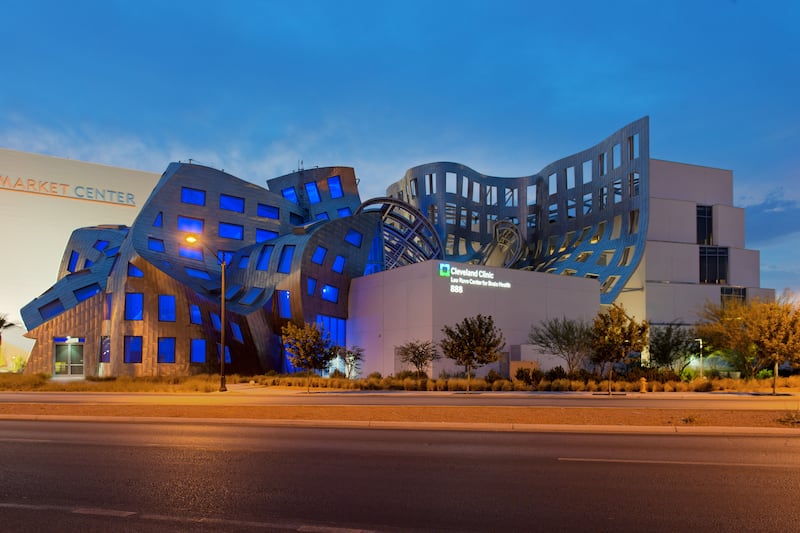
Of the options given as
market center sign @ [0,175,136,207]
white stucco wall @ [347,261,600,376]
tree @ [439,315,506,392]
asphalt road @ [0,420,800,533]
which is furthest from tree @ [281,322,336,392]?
market center sign @ [0,175,136,207]

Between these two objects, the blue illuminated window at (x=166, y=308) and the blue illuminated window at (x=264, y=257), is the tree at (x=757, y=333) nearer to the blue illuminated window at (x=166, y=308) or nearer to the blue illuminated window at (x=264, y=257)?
the blue illuminated window at (x=264, y=257)

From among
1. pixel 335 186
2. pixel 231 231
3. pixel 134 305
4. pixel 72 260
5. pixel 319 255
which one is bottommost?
pixel 134 305

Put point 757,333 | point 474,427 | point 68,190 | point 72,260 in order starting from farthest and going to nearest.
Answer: point 68,190 → point 72,260 → point 757,333 → point 474,427

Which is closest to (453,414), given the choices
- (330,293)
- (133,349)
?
(133,349)

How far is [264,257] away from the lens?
50.5 m

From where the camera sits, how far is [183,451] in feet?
39.1

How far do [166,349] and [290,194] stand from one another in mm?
23625

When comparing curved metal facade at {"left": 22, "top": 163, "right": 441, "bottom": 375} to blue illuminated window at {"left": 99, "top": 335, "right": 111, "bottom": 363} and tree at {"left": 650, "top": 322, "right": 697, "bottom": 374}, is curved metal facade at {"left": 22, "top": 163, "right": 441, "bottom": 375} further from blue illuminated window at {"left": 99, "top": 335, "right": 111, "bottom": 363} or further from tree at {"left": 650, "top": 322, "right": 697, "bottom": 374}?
tree at {"left": 650, "top": 322, "right": 697, "bottom": 374}

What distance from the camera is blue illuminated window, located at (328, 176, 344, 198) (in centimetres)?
6388

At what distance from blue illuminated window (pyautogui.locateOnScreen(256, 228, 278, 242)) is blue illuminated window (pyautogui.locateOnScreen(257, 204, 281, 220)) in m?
1.41

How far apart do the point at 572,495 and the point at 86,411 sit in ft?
55.5

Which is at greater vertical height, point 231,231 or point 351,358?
point 231,231

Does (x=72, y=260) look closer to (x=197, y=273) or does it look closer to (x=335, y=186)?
(x=197, y=273)

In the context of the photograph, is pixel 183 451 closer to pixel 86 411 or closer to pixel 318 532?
pixel 318 532
